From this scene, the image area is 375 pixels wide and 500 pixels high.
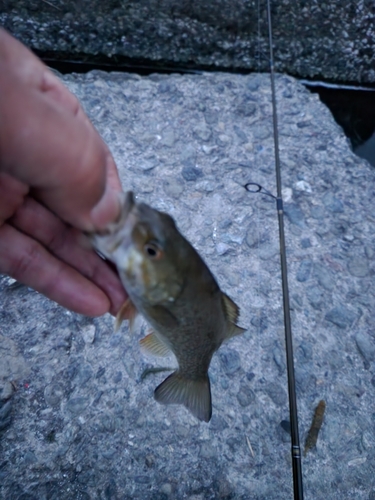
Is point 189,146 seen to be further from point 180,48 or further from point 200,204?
point 180,48

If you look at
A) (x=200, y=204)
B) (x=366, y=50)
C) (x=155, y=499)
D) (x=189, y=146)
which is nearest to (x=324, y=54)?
(x=366, y=50)

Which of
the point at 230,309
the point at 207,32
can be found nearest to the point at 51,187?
the point at 230,309

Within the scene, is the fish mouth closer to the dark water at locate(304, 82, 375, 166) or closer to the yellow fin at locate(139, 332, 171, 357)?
the yellow fin at locate(139, 332, 171, 357)

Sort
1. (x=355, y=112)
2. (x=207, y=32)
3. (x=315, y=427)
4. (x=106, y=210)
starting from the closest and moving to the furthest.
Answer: (x=106, y=210), (x=315, y=427), (x=207, y=32), (x=355, y=112)

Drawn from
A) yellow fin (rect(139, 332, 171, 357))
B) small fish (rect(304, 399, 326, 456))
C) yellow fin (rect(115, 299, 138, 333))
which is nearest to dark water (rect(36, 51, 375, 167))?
small fish (rect(304, 399, 326, 456))

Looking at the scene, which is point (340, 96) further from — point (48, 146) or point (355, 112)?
point (48, 146)

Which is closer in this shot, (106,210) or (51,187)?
(51,187)

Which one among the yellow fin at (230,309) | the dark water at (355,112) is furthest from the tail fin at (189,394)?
the dark water at (355,112)
